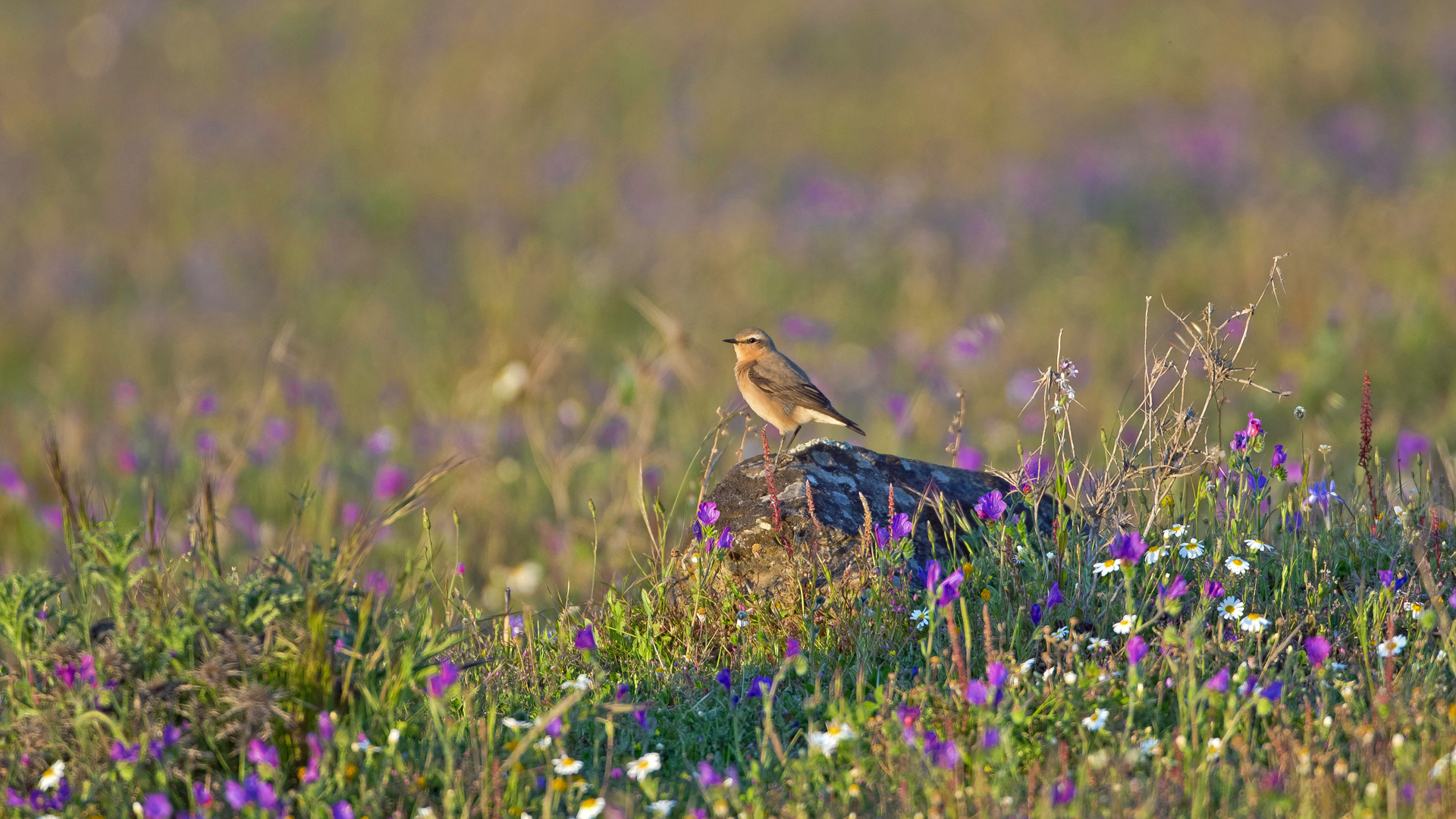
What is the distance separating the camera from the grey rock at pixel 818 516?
3.57m

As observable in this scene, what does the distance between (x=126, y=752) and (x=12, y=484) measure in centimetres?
524

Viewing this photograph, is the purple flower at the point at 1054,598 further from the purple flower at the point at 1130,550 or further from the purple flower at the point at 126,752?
the purple flower at the point at 126,752

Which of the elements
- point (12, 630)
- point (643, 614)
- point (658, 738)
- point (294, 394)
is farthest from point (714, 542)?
point (294, 394)

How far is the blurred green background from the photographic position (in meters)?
7.66

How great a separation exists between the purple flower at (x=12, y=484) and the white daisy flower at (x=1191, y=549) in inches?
244

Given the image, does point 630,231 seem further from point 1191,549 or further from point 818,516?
point 1191,549

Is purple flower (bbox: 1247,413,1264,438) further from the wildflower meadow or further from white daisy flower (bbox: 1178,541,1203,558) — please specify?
white daisy flower (bbox: 1178,541,1203,558)

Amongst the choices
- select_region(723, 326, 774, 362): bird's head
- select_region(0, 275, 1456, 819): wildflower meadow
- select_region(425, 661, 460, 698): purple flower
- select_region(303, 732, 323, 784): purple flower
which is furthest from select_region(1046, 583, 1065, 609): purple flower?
select_region(723, 326, 774, 362): bird's head

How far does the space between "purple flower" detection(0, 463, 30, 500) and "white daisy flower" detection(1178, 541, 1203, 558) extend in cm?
619

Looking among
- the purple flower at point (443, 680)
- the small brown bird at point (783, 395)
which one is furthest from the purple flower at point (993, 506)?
the small brown bird at point (783, 395)

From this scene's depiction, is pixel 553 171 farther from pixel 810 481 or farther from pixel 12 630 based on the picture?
pixel 12 630

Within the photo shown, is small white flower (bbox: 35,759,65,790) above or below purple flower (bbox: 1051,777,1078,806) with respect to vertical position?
below

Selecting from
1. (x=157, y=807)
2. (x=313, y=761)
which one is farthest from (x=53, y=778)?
(x=313, y=761)

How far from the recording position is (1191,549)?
3.31 meters
